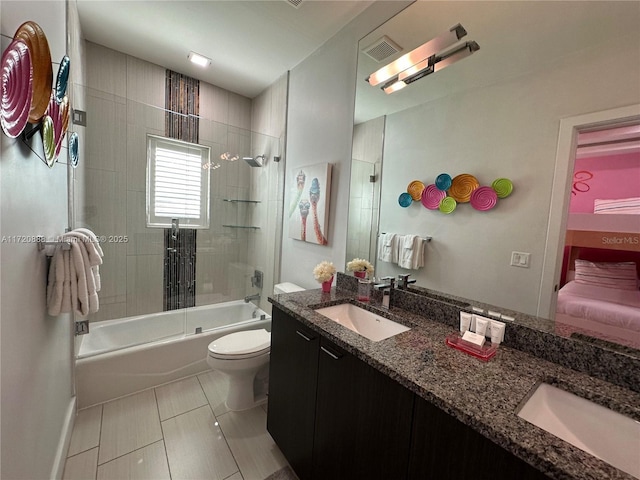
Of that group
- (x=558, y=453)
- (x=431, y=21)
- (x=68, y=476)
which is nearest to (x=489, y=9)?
(x=431, y=21)

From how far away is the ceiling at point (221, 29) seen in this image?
188cm

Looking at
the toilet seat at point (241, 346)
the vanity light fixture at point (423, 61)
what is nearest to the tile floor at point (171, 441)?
the toilet seat at point (241, 346)

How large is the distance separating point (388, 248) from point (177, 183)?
7.48ft

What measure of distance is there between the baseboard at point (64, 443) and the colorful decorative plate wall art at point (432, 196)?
226 centimetres

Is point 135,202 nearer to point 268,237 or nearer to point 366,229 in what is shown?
point 268,237

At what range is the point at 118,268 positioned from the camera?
249cm

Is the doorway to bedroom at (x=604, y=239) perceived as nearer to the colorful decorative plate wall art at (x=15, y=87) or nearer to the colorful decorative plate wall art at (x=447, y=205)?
the colorful decorative plate wall art at (x=447, y=205)

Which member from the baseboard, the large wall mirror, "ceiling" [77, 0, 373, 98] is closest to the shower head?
A: "ceiling" [77, 0, 373, 98]

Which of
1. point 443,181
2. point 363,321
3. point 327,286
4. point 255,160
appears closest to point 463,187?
point 443,181

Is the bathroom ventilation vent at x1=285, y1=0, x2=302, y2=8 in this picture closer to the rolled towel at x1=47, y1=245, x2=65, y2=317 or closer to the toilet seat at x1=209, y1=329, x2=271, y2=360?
the rolled towel at x1=47, y1=245, x2=65, y2=317

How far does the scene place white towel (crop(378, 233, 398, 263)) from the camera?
1633mm

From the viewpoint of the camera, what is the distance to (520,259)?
110 centimetres

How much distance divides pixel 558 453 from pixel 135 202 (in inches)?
123

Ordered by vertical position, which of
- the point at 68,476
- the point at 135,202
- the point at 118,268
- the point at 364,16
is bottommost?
the point at 68,476
